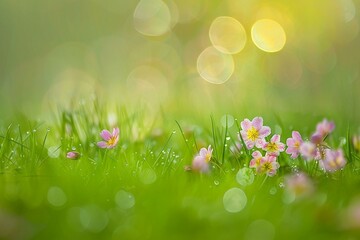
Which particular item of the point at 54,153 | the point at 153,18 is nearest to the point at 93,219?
the point at 54,153

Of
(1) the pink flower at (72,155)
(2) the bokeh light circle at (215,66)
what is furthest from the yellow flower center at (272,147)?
(2) the bokeh light circle at (215,66)

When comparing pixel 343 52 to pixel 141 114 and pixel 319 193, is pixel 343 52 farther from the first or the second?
pixel 319 193

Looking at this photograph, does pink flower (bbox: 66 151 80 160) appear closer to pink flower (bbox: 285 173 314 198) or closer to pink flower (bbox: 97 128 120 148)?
pink flower (bbox: 97 128 120 148)

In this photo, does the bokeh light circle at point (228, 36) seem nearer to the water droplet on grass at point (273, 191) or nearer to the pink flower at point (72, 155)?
the pink flower at point (72, 155)

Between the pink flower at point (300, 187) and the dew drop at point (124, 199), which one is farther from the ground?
the pink flower at point (300, 187)

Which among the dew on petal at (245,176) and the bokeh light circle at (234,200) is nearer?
the bokeh light circle at (234,200)

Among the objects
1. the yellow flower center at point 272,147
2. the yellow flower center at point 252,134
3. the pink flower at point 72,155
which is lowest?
the pink flower at point 72,155

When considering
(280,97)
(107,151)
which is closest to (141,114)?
(107,151)
